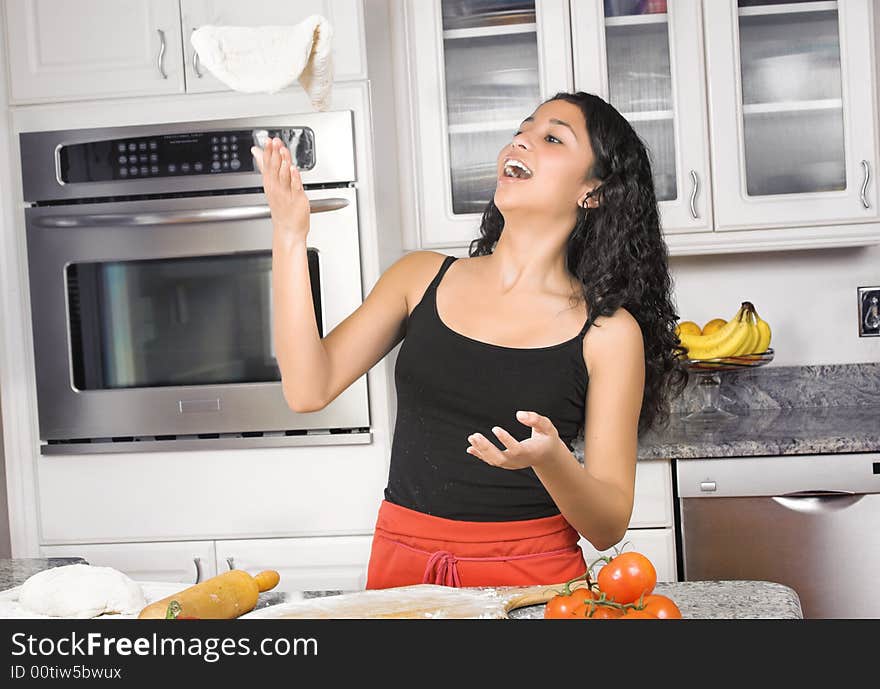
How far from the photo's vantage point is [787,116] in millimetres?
2512

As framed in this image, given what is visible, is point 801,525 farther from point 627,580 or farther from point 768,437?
point 627,580

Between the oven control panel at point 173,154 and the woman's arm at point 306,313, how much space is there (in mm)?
844

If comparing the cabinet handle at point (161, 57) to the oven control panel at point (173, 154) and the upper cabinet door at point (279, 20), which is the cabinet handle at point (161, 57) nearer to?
the upper cabinet door at point (279, 20)

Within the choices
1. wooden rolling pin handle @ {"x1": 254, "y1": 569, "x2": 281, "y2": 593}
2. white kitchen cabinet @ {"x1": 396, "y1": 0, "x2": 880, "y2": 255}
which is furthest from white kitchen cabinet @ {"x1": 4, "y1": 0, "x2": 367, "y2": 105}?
wooden rolling pin handle @ {"x1": 254, "y1": 569, "x2": 281, "y2": 593}

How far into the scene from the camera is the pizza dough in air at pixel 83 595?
1078 millimetres

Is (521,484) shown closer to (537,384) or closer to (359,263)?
(537,384)

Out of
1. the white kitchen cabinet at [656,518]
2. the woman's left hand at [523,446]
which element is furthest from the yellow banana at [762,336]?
the woman's left hand at [523,446]

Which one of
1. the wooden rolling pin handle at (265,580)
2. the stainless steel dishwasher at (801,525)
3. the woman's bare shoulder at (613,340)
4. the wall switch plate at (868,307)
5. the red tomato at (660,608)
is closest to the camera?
the red tomato at (660,608)

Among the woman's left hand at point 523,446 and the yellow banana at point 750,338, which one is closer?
the woman's left hand at point 523,446

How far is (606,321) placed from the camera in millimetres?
1453

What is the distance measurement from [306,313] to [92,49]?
1394 mm

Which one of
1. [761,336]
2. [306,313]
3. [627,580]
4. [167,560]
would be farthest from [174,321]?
[627,580]
